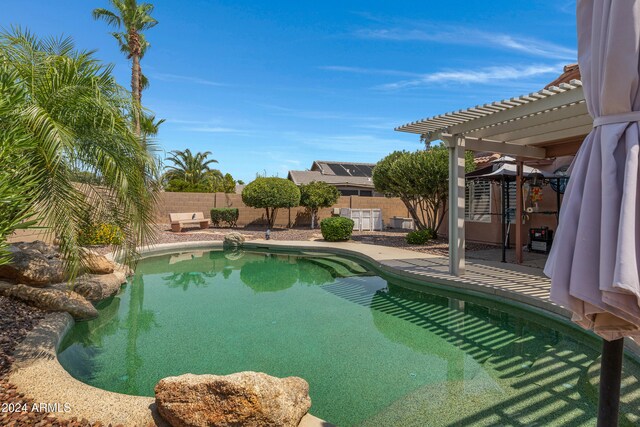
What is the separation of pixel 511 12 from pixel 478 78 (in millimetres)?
3505

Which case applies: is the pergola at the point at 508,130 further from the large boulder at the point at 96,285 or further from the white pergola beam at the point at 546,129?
the large boulder at the point at 96,285

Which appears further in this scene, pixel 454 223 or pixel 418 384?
pixel 454 223

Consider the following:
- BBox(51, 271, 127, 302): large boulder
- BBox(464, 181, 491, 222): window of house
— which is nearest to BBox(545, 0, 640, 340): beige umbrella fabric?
BBox(51, 271, 127, 302): large boulder

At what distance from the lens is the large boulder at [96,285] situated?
20.8 ft

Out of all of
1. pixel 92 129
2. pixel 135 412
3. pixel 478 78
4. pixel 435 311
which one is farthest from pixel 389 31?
pixel 135 412

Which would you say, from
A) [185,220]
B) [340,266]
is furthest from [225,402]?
[185,220]

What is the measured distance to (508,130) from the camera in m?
6.91

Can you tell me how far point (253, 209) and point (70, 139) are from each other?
16326mm

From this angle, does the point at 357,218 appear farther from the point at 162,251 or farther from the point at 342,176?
the point at 342,176

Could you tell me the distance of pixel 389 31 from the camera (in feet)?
38.6

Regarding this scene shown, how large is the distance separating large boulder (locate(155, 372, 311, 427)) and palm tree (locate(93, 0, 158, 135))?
16.0m

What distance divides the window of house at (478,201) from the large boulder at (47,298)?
11.3 meters

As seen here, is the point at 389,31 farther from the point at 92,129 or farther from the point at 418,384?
the point at 418,384

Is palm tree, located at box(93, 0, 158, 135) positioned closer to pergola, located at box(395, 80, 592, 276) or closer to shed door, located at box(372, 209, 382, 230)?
shed door, located at box(372, 209, 382, 230)
